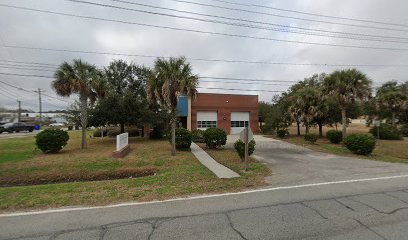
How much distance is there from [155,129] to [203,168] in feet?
54.4

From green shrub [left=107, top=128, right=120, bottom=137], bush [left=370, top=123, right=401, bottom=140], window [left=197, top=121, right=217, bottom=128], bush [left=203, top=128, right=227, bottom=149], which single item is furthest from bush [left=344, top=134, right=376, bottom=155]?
green shrub [left=107, top=128, right=120, bottom=137]

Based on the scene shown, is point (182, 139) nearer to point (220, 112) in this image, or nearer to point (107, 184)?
point (107, 184)

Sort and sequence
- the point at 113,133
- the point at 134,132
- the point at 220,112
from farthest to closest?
the point at 220,112, the point at 134,132, the point at 113,133

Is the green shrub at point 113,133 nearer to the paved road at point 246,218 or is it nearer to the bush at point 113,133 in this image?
the bush at point 113,133

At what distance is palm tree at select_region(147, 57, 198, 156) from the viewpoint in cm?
1362

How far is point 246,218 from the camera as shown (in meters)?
4.98

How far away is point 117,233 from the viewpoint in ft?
14.4

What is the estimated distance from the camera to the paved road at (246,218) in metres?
4.30

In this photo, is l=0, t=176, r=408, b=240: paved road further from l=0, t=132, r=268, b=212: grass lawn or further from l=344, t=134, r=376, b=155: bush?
l=344, t=134, r=376, b=155: bush

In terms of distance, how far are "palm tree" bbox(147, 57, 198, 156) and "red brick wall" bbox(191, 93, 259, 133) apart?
18883mm

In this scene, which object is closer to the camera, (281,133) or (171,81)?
(171,81)

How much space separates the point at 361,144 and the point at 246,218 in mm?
13214

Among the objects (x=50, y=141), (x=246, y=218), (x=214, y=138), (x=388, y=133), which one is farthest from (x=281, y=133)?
(x=246, y=218)

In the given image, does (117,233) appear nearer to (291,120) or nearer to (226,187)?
(226,187)
